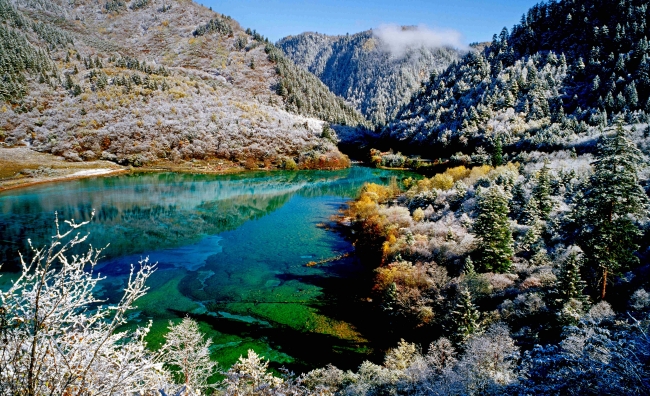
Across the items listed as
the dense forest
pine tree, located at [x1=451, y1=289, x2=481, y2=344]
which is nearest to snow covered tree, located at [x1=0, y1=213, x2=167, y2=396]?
the dense forest

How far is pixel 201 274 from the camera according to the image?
43.2 meters

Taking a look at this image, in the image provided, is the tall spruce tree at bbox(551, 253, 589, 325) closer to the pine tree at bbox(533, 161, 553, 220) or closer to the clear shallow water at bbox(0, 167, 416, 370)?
the clear shallow water at bbox(0, 167, 416, 370)

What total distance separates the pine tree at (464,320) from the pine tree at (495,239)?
8883mm

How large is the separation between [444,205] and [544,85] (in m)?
86.8

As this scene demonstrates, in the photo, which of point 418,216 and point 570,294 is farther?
point 418,216

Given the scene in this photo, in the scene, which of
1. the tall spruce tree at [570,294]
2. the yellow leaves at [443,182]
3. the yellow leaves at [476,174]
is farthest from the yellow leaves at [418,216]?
the tall spruce tree at [570,294]

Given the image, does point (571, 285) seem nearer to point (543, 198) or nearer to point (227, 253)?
point (543, 198)

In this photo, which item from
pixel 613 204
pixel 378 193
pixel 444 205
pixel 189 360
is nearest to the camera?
pixel 613 204

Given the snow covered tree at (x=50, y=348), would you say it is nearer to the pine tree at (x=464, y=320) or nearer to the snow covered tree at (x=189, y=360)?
the snow covered tree at (x=189, y=360)

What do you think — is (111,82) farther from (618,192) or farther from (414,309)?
(618,192)

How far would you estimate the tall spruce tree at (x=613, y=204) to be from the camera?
850 inches

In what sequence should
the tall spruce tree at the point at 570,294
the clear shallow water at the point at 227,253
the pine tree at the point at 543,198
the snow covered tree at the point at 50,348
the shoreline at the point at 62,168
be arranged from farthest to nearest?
1. the shoreline at the point at 62,168
2. the pine tree at the point at 543,198
3. the clear shallow water at the point at 227,253
4. the tall spruce tree at the point at 570,294
5. the snow covered tree at the point at 50,348

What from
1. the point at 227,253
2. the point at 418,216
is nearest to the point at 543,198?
the point at 418,216

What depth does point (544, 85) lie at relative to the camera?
11169 centimetres
